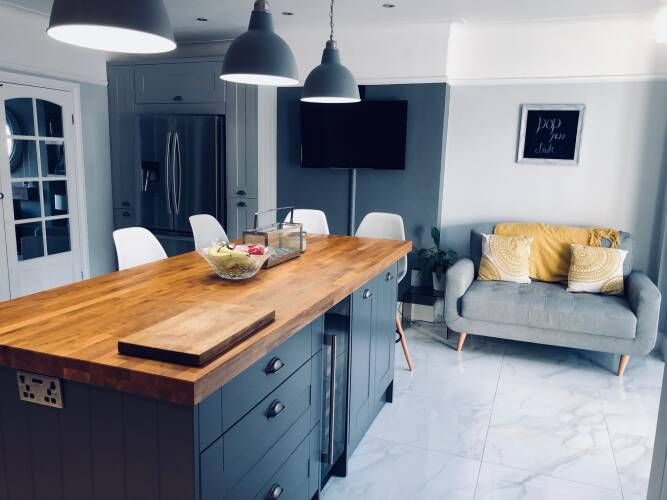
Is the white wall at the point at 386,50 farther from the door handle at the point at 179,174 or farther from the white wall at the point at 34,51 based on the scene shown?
the white wall at the point at 34,51

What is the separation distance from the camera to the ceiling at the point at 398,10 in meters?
3.76

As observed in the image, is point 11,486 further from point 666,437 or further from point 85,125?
point 85,125

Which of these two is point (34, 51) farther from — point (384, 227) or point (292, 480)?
point (292, 480)

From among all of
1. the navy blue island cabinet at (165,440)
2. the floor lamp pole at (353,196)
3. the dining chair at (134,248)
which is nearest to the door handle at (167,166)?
the floor lamp pole at (353,196)

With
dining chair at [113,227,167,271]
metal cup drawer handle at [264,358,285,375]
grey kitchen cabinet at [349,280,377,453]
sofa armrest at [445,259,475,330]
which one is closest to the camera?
metal cup drawer handle at [264,358,285,375]

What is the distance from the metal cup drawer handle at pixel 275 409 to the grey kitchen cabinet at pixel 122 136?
4.04 m

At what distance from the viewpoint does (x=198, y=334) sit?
4.63 feet

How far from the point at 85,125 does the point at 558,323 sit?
4498 millimetres

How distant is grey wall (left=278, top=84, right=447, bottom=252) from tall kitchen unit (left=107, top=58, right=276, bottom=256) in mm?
180

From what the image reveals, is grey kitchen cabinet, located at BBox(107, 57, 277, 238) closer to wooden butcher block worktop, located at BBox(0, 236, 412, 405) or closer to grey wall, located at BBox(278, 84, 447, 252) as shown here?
grey wall, located at BBox(278, 84, 447, 252)

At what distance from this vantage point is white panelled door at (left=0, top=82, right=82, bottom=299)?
4.29 m

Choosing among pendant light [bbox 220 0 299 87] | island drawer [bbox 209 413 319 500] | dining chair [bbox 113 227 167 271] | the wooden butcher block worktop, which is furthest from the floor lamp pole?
island drawer [bbox 209 413 319 500]

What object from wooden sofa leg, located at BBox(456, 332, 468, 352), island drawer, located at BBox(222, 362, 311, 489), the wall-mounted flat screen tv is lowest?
wooden sofa leg, located at BBox(456, 332, 468, 352)

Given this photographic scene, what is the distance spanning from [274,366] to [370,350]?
1071 millimetres
